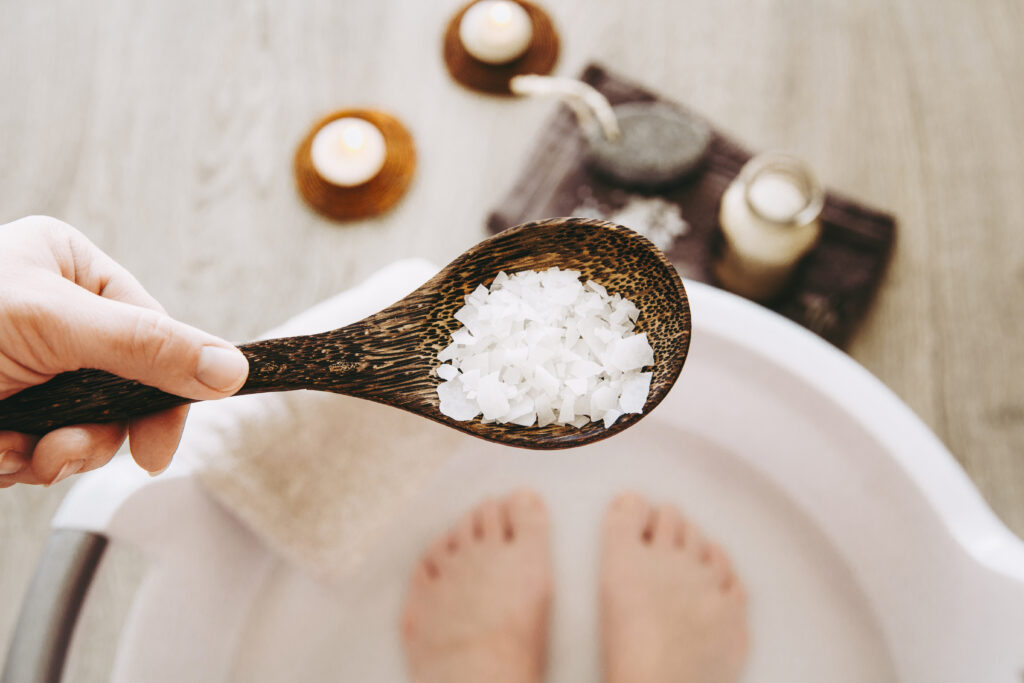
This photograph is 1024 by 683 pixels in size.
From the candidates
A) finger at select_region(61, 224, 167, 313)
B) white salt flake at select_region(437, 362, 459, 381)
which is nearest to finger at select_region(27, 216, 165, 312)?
finger at select_region(61, 224, 167, 313)

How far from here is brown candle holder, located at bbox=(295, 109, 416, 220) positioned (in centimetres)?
100

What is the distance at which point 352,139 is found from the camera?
36.8 inches

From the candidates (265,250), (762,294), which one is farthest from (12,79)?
(762,294)

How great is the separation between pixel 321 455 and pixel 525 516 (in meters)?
0.30

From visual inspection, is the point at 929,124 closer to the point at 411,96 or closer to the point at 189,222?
the point at 411,96

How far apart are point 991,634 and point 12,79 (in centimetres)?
145

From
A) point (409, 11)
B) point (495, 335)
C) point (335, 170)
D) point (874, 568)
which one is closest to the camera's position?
point (495, 335)

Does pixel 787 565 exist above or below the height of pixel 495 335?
below

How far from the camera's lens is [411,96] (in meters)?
1.05

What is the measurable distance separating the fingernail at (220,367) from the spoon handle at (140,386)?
34 millimetres

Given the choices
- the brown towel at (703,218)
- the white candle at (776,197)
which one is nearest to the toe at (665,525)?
the brown towel at (703,218)

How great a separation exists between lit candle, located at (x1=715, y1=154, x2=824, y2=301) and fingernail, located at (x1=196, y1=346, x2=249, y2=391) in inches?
22.4

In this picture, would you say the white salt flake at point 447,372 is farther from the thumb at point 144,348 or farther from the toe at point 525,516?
the toe at point 525,516

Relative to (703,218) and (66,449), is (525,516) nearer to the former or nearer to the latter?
(703,218)
